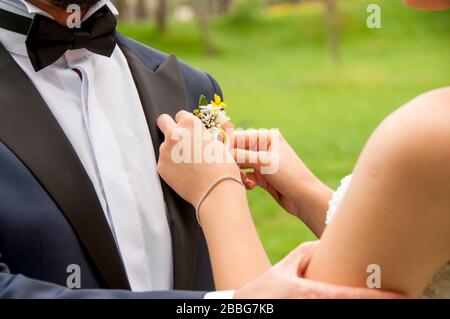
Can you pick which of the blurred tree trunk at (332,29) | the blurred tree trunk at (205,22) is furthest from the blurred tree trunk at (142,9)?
the blurred tree trunk at (332,29)

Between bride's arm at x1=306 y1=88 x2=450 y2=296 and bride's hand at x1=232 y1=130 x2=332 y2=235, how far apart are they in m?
0.55

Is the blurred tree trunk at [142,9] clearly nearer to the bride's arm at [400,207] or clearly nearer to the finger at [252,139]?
the finger at [252,139]

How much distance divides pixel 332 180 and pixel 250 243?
6.57 meters

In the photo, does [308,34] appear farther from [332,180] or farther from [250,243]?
[250,243]

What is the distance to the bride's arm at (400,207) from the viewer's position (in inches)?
42.6

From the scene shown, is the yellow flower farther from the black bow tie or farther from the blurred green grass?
the blurred green grass

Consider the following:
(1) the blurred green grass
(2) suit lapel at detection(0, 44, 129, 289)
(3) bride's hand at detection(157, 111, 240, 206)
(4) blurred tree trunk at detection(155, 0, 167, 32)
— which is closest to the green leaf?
(3) bride's hand at detection(157, 111, 240, 206)

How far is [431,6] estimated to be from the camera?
1201 millimetres

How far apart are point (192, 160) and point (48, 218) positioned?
0.31m

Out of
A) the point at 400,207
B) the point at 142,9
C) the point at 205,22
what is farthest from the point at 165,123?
the point at 142,9

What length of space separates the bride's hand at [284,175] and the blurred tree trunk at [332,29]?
10751 mm

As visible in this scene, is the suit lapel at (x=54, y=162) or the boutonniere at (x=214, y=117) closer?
the suit lapel at (x=54, y=162)

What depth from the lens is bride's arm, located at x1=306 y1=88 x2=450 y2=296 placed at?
3.55ft
